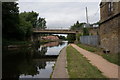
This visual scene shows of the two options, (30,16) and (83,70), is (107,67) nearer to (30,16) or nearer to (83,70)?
(83,70)

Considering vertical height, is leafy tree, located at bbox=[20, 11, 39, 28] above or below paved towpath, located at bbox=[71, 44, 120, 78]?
above

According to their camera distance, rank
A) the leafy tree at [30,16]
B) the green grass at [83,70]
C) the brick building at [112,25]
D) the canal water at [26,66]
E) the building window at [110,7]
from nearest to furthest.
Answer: the green grass at [83,70] → the canal water at [26,66] → the brick building at [112,25] → the building window at [110,7] → the leafy tree at [30,16]

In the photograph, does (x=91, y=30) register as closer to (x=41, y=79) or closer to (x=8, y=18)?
(x=8, y=18)

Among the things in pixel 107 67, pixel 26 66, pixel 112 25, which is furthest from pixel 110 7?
pixel 26 66

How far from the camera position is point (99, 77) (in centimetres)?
898

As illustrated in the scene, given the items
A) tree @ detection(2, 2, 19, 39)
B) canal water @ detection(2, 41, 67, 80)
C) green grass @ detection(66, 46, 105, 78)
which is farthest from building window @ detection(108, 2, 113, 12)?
tree @ detection(2, 2, 19, 39)

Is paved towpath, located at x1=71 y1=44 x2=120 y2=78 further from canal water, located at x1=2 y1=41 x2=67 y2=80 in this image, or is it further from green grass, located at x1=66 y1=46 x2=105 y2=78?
canal water, located at x1=2 y1=41 x2=67 y2=80

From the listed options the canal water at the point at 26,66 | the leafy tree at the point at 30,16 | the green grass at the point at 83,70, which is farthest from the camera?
the leafy tree at the point at 30,16

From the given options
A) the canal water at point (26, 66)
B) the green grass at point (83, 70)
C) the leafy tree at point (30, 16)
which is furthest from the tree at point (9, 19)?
the green grass at point (83, 70)

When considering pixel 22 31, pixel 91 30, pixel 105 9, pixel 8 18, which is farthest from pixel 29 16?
pixel 105 9

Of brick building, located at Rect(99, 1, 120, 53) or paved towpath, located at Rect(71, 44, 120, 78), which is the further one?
brick building, located at Rect(99, 1, 120, 53)

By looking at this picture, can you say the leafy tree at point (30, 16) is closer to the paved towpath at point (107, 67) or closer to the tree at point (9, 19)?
the tree at point (9, 19)

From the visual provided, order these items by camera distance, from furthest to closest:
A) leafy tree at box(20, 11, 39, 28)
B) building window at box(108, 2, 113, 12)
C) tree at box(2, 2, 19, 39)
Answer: leafy tree at box(20, 11, 39, 28), tree at box(2, 2, 19, 39), building window at box(108, 2, 113, 12)

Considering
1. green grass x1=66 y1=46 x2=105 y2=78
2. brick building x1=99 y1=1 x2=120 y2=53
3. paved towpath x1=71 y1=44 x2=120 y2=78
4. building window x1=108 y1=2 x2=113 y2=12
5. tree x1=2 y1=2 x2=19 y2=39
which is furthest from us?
tree x1=2 y1=2 x2=19 y2=39
